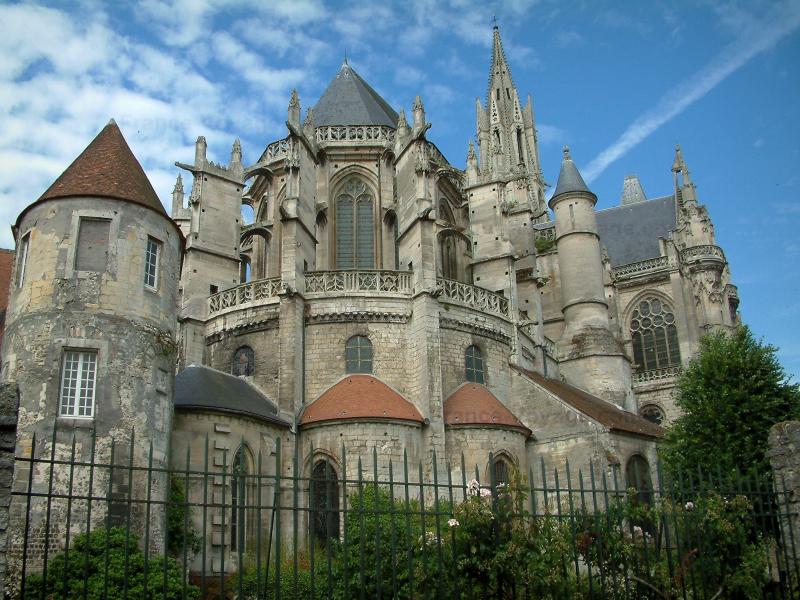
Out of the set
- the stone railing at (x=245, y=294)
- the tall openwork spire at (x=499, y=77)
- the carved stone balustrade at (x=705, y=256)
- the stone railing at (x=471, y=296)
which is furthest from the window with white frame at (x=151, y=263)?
the tall openwork spire at (x=499, y=77)

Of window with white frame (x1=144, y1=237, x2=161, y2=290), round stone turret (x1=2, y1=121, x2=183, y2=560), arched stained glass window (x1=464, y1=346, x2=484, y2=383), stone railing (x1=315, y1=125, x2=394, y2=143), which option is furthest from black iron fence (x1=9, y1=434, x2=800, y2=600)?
stone railing (x1=315, y1=125, x2=394, y2=143)

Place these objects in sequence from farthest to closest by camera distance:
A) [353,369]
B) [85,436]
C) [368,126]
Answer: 1. [368,126]
2. [353,369]
3. [85,436]

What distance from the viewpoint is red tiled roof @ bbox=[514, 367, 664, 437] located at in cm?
2544

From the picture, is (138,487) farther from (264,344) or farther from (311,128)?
(311,128)

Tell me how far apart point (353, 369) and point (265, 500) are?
5.14m

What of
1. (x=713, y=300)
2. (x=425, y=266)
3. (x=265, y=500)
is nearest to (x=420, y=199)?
(x=425, y=266)

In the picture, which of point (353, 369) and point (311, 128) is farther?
point (311, 128)

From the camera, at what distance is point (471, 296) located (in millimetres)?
26531

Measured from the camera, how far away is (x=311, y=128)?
28.1 m

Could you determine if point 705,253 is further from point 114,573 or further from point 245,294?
point 114,573

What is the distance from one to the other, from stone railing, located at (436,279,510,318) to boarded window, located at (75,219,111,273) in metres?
10.7

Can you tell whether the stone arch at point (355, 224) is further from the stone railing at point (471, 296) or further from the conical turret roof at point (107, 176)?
the conical turret roof at point (107, 176)

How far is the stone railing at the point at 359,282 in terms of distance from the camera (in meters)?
25.2

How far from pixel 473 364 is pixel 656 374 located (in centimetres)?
1709
